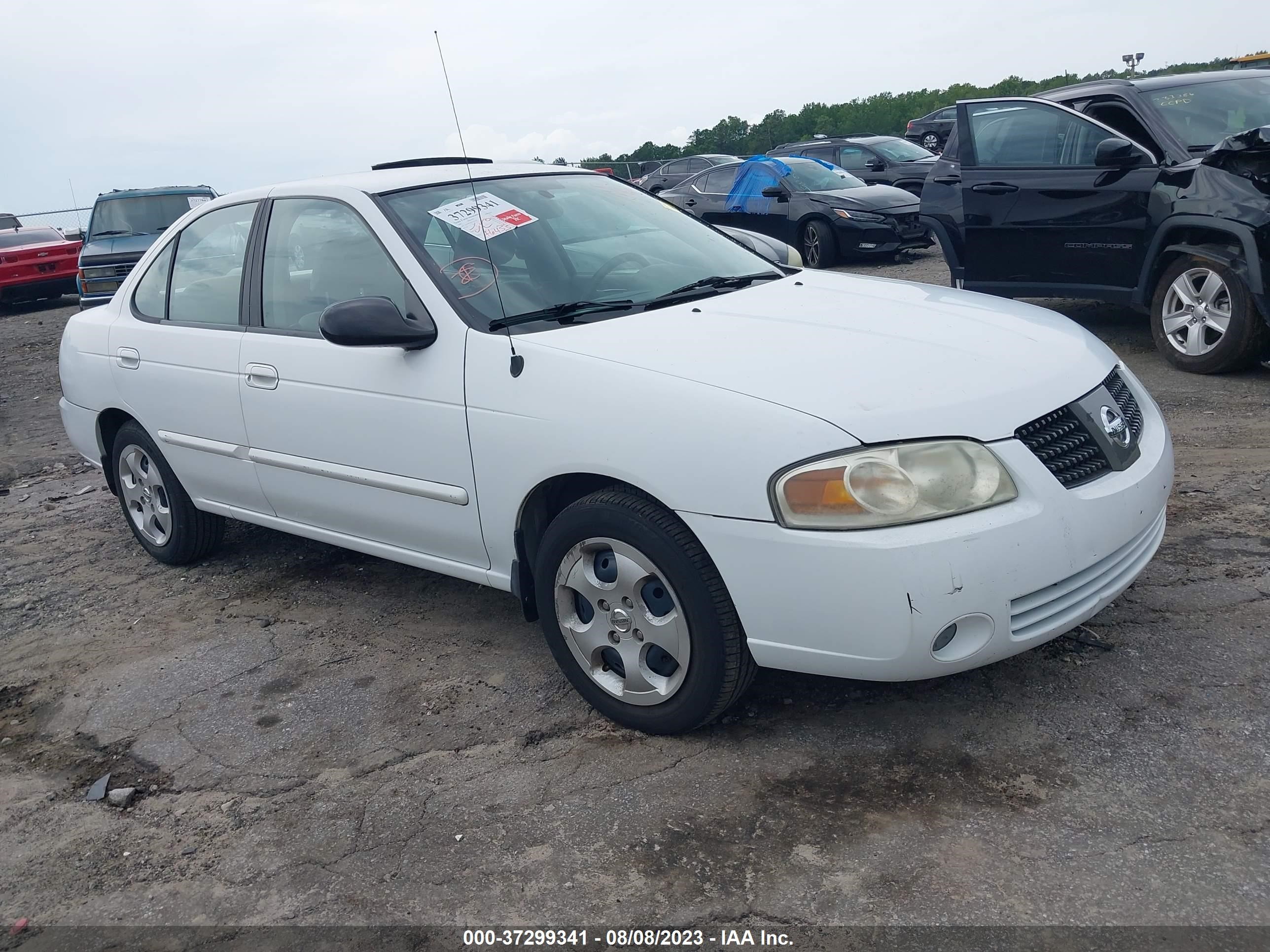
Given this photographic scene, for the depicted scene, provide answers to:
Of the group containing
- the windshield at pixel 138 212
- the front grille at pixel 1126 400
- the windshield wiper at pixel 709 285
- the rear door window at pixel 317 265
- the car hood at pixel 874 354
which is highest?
the windshield at pixel 138 212

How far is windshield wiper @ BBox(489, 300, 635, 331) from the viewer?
3.43 meters

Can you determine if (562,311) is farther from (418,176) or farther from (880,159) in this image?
(880,159)

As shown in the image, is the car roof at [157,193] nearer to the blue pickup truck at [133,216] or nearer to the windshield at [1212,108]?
the blue pickup truck at [133,216]

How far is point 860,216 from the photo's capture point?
12742 millimetres

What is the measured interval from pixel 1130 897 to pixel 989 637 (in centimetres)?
66

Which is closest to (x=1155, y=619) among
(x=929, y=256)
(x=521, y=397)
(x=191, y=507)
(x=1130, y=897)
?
(x=1130, y=897)

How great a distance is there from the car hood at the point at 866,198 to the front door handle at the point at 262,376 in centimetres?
998

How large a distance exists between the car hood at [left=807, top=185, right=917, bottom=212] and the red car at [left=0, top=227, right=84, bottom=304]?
11.8 meters

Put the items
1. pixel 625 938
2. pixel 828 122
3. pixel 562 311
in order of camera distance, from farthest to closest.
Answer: pixel 828 122 → pixel 562 311 → pixel 625 938

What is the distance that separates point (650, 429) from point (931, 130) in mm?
25578

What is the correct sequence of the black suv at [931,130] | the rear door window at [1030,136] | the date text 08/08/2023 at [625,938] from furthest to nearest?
the black suv at [931,130], the rear door window at [1030,136], the date text 08/08/2023 at [625,938]

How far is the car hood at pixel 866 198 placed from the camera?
42.3 feet

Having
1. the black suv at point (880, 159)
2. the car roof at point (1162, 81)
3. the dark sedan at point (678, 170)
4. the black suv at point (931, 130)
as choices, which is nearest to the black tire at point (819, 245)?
the black suv at point (880, 159)

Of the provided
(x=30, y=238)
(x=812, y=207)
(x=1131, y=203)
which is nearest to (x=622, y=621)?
(x=1131, y=203)
